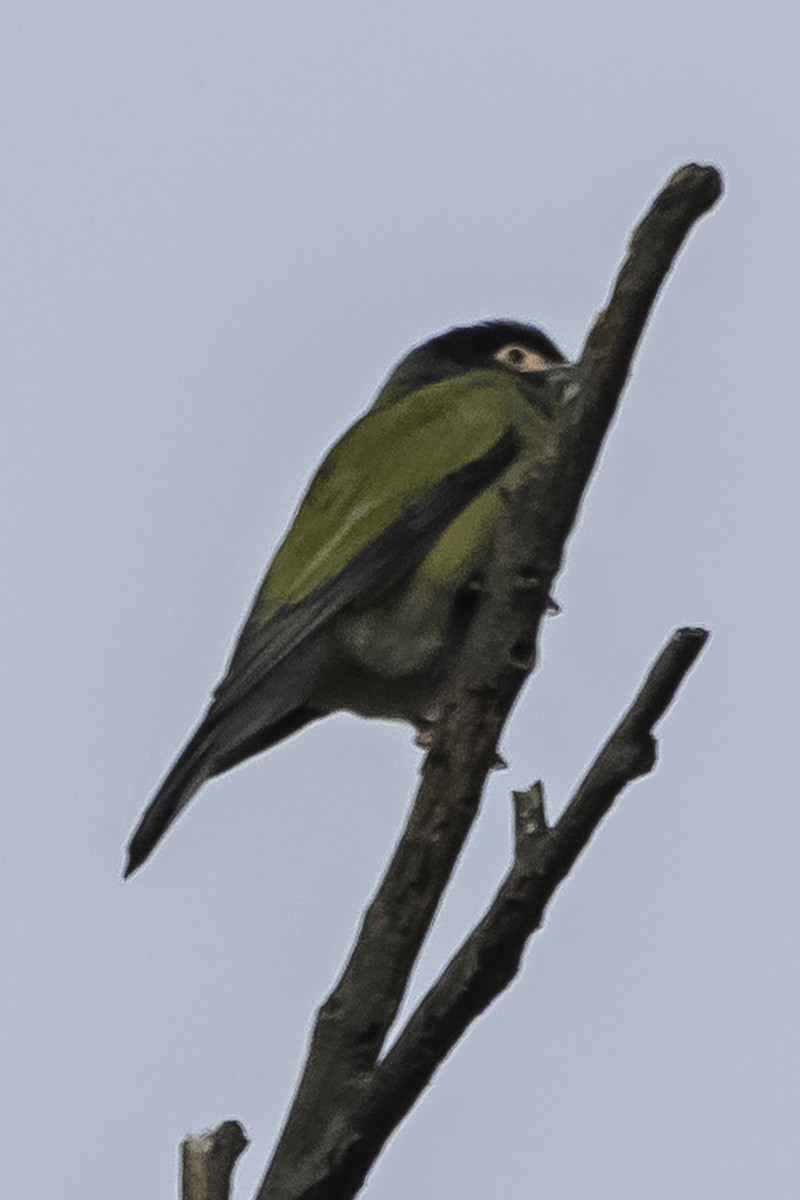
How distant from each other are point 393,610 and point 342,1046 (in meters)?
2.89

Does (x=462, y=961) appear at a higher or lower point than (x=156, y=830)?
lower

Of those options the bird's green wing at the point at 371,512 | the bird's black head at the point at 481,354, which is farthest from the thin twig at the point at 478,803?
the bird's black head at the point at 481,354

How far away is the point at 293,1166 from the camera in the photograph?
3309 millimetres

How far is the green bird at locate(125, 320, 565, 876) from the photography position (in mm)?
6075

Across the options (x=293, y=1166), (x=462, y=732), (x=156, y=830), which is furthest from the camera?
(x=156, y=830)

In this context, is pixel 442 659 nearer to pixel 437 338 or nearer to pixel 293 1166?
pixel 437 338

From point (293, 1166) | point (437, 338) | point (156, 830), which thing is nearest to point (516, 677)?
point (293, 1166)

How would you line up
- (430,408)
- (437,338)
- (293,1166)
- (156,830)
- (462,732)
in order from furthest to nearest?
(437,338)
(430,408)
(156,830)
(462,732)
(293,1166)

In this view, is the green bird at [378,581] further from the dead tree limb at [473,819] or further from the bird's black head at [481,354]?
the dead tree limb at [473,819]

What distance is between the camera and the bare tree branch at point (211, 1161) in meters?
3.29

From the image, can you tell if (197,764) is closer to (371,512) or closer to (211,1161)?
(371,512)

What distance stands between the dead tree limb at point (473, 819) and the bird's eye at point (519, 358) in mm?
3937

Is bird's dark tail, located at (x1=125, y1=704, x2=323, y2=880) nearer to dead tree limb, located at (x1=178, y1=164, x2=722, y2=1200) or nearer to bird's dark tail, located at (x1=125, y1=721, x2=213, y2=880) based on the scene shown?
bird's dark tail, located at (x1=125, y1=721, x2=213, y2=880)

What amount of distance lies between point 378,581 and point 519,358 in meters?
2.00
